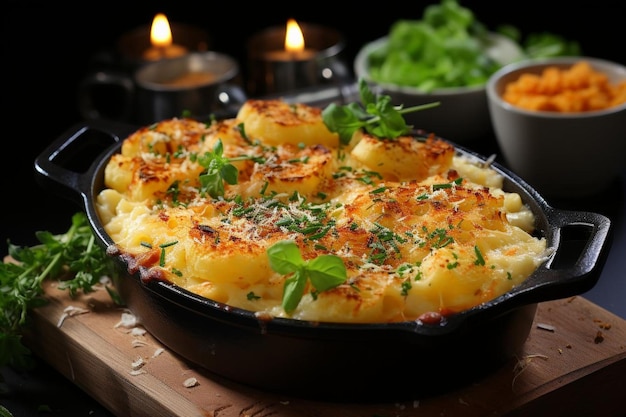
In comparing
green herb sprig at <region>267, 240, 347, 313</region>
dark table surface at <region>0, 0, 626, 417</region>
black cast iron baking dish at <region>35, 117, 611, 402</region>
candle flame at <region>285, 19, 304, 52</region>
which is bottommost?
dark table surface at <region>0, 0, 626, 417</region>

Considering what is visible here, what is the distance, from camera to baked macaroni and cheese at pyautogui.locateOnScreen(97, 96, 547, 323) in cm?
257

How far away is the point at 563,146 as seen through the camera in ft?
13.5

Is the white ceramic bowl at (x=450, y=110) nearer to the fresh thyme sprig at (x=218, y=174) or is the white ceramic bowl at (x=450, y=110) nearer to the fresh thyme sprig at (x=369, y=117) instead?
the fresh thyme sprig at (x=369, y=117)

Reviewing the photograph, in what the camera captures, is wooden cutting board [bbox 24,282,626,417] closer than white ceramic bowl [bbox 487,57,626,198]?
Yes

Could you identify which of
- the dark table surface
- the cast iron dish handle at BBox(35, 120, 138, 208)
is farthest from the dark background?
the cast iron dish handle at BBox(35, 120, 138, 208)

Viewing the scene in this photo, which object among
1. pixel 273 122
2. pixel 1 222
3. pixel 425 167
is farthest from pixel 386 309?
pixel 1 222

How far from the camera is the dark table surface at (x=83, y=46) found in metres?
4.29

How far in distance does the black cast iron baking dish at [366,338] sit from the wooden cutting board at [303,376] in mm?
42

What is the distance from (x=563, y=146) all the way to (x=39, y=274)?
7.17ft

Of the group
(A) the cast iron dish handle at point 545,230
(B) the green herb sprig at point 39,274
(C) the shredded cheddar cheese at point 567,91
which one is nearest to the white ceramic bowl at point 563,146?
(C) the shredded cheddar cheese at point 567,91

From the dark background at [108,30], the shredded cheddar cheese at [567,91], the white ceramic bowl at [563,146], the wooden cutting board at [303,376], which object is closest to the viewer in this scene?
the wooden cutting board at [303,376]

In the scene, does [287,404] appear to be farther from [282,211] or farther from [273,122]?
[273,122]

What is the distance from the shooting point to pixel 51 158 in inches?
132

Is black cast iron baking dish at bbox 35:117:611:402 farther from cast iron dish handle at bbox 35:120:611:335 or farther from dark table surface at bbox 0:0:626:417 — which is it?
dark table surface at bbox 0:0:626:417
